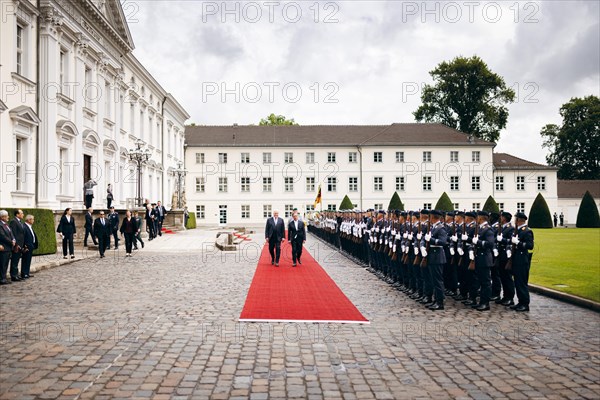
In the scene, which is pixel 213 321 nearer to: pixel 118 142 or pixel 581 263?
pixel 581 263

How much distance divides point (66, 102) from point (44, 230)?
10.0 metres

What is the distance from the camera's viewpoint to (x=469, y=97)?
69.1 m

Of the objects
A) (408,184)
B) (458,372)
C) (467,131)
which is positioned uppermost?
(467,131)

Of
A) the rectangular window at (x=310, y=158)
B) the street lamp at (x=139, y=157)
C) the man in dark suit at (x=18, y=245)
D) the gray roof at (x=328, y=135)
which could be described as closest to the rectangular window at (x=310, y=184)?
the rectangular window at (x=310, y=158)

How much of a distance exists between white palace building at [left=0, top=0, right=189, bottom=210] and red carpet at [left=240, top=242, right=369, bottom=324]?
40.6ft

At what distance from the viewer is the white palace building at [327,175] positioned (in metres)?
67.1

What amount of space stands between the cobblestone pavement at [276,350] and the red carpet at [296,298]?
40 cm

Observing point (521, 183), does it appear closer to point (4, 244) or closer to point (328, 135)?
point (328, 135)

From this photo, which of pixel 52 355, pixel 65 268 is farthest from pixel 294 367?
pixel 65 268

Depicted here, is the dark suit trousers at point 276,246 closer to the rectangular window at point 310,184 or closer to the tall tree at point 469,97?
the rectangular window at point 310,184

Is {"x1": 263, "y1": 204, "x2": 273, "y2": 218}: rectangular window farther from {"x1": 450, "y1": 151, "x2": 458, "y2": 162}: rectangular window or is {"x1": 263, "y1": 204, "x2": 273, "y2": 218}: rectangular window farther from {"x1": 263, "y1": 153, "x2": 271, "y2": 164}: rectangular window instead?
{"x1": 450, "y1": 151, "x2": 458, "y2": 162}: rectangular window

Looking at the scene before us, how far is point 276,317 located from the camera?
1006cm

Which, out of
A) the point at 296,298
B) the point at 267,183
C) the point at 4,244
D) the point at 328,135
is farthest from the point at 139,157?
the point at 328,135

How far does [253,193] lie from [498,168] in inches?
1139
